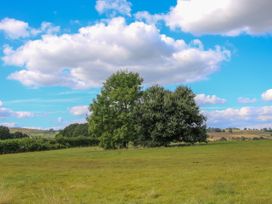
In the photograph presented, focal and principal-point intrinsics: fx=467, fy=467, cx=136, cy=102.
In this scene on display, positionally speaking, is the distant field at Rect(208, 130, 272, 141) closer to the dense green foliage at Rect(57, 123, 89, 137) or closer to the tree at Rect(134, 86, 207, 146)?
the tree at Rect(134, 86, 207, 146)

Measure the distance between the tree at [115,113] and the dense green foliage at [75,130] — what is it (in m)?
74.2

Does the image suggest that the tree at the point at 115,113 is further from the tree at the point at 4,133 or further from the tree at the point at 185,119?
the tree at the point at 4,133

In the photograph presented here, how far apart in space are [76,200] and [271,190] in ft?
25.4

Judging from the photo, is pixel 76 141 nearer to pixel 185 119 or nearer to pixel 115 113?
pixel 115 113

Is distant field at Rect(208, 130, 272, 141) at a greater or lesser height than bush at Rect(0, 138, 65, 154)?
greater

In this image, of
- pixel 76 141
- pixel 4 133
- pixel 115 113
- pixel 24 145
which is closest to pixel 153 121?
pixel 115 113

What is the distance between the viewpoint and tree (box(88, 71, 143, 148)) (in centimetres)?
8581

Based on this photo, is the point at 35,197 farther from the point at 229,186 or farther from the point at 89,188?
the point at 229,186

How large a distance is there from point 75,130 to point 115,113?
284 ft

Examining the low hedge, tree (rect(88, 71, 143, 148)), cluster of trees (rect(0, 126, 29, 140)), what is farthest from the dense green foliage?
tree (rect(88, 71, 143, 148))

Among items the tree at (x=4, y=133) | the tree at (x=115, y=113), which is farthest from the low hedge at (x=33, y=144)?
the tree at (x=4, y=133)

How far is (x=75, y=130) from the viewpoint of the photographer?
172 metres

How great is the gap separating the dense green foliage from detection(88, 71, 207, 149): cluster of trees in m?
74.6

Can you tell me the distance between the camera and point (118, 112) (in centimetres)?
8738
